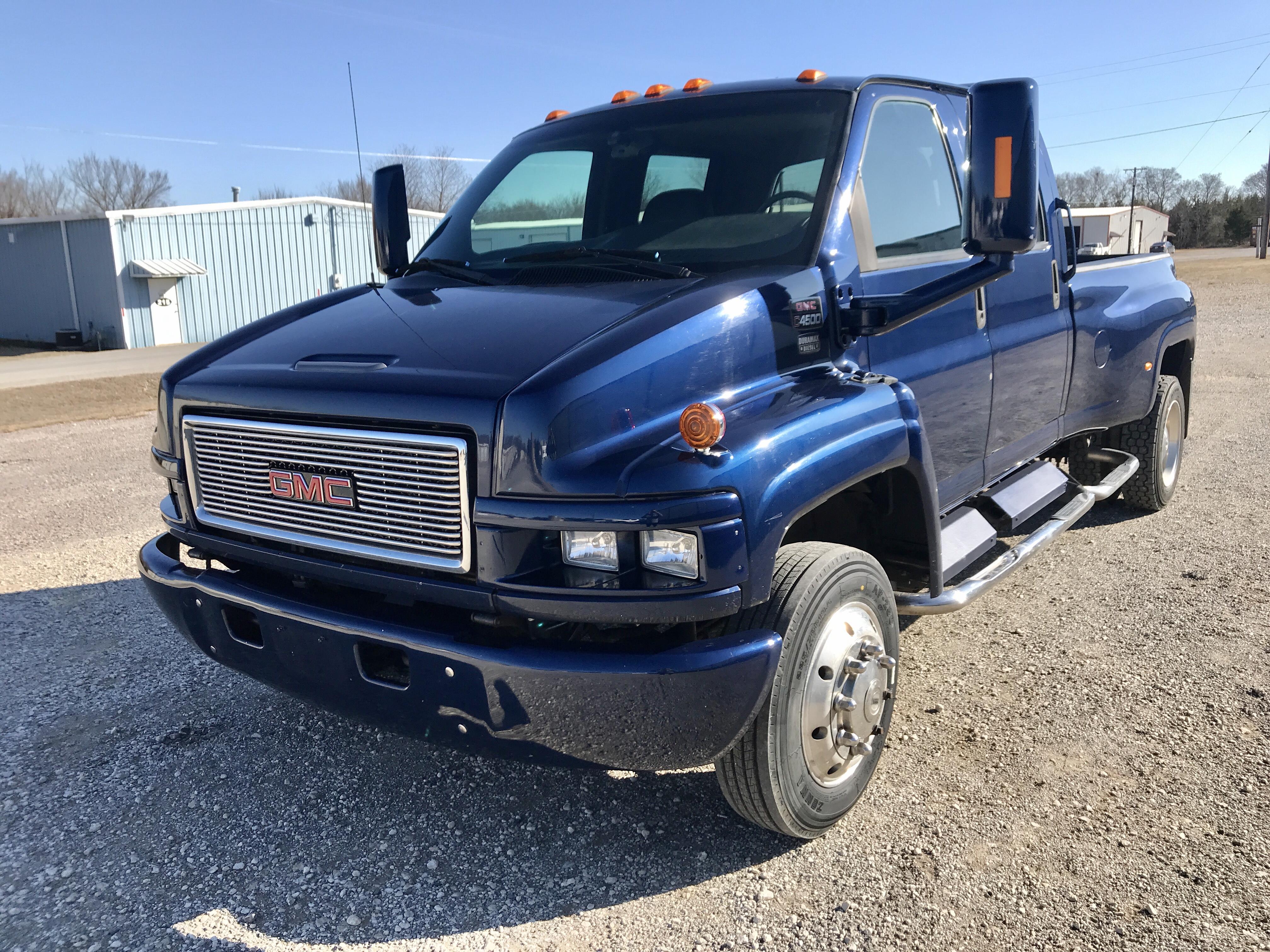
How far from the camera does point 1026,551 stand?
3986 mm

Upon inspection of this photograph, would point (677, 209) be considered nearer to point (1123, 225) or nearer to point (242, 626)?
point (242, 626)

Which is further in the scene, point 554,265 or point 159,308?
point 159,308

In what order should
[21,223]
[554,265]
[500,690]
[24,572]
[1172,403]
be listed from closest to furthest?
[500,690] → [554,265] → [24,572] → [1172,403] → [21,223]

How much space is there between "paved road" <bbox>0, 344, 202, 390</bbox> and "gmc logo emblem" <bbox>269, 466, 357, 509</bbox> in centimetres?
1436

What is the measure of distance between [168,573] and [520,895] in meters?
1.46

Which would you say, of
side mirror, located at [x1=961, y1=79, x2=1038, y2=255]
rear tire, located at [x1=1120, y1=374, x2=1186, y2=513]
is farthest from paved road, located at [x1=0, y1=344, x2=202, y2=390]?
side mirror, located at [x1=961, y1=79, x2=1038, y2=255]

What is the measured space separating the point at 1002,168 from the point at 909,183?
0.88 m

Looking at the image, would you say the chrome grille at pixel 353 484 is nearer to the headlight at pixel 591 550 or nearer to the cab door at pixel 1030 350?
the headlight at pixel 591 550

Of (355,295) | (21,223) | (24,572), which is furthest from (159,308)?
(355,295)

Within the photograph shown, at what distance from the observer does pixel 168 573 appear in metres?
3.11

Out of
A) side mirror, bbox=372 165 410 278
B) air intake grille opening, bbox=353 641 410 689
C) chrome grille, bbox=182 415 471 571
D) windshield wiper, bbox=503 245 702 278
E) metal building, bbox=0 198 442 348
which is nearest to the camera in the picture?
chrome grille, bbox=182 415 471 571

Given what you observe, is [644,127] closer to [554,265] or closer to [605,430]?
[554,265]

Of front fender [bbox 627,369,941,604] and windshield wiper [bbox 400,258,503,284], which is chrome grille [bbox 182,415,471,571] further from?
windshield wiper [bbox 400,258,503,284]

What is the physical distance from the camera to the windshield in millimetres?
3246
